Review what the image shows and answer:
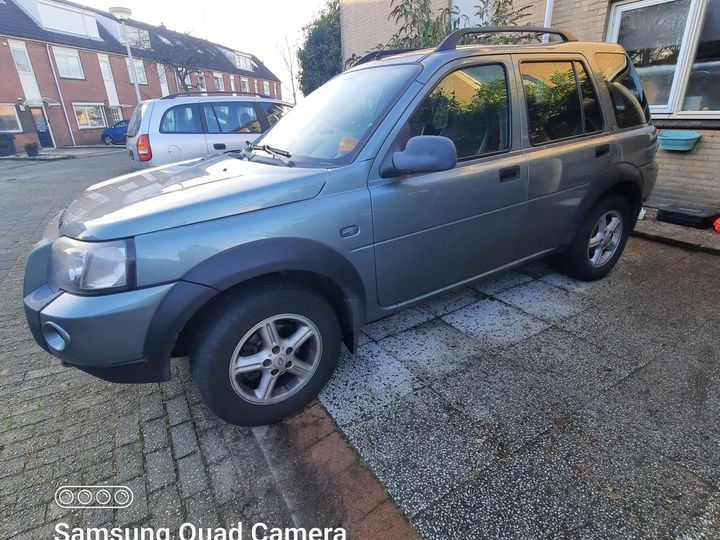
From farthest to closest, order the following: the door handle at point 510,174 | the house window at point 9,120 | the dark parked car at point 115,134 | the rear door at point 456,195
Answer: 1. the dark parked car at point 115,134
2. the house window at point 9,120
3. the door handle at point 510,174
4. the rear door at point 456,195

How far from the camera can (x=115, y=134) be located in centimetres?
2578

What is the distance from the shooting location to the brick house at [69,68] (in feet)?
76.5

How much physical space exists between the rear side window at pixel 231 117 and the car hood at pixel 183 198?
198 inches

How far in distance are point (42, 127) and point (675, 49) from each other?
102ft

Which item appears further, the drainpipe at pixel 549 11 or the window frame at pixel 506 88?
the drainpipe at pixel 549 11

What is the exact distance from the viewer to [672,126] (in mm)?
5148

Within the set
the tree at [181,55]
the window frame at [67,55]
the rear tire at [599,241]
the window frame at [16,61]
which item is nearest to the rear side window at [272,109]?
the rear tire at [599,241]

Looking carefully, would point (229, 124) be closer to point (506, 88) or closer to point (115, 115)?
point (506, 88)

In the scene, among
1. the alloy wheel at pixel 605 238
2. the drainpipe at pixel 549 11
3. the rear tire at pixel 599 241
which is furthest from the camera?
the drainpipe at pixel 549 11

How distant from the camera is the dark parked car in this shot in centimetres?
2577

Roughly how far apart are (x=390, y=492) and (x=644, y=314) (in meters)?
2.49

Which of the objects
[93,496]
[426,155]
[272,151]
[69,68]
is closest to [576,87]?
[426,155]

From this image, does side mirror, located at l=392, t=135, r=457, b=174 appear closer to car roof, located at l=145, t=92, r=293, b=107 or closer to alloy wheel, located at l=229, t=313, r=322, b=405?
alloy wheel, located at l=229, t=313, r=322, b=405

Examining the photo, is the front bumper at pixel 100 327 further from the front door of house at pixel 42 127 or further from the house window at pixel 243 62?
the house window at pixel 243 62
